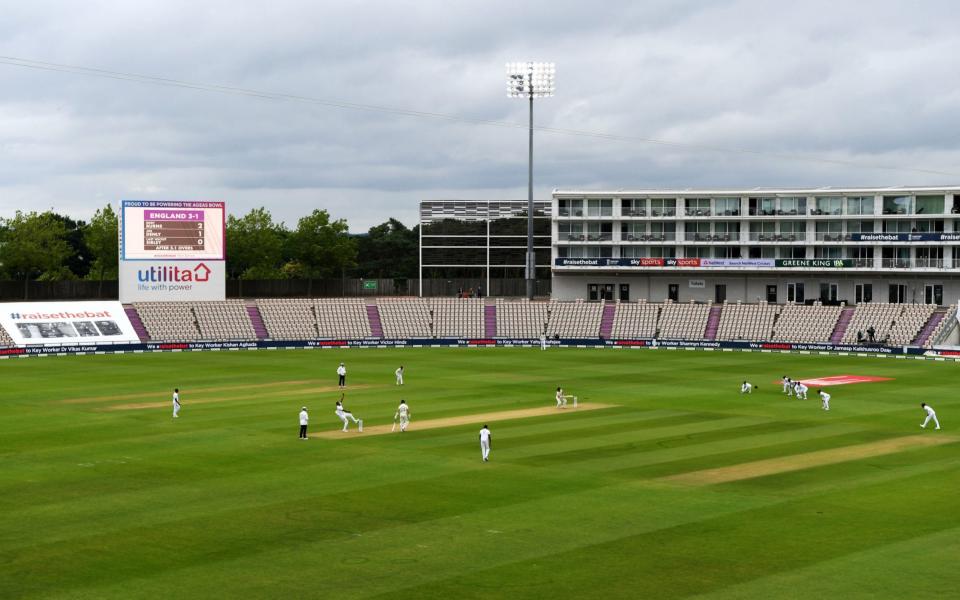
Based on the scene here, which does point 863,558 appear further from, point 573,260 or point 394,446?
point 573,260

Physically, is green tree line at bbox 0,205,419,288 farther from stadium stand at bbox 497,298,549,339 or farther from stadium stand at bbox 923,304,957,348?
stadium stand at bbox 923,304,957,348

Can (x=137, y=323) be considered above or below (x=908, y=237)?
below

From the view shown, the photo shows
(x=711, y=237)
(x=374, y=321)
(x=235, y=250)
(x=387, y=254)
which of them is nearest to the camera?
(x=374, y=321)

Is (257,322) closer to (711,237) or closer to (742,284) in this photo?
(711,237)

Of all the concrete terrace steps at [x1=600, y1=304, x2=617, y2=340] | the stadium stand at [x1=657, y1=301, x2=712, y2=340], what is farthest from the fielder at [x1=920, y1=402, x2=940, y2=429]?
the concrete terrace steps at [x1=600, y1=304, x2=617, y2=340]

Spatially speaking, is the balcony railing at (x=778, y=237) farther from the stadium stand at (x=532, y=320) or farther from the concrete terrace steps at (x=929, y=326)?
the concrete terrace steps at (x=929, y=326)

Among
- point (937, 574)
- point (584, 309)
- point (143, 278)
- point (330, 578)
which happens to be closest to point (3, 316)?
point (143, 278)

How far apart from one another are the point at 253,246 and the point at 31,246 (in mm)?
25294

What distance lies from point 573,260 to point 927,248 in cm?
3176

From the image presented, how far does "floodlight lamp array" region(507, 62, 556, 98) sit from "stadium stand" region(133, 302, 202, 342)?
3429 cm

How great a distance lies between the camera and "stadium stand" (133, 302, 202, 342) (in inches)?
3531

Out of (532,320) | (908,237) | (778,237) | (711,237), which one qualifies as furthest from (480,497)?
(908,237)

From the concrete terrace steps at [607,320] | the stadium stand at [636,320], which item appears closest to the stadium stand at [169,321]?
the concrete terrace steps at [607,320]

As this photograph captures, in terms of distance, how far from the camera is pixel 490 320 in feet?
324
